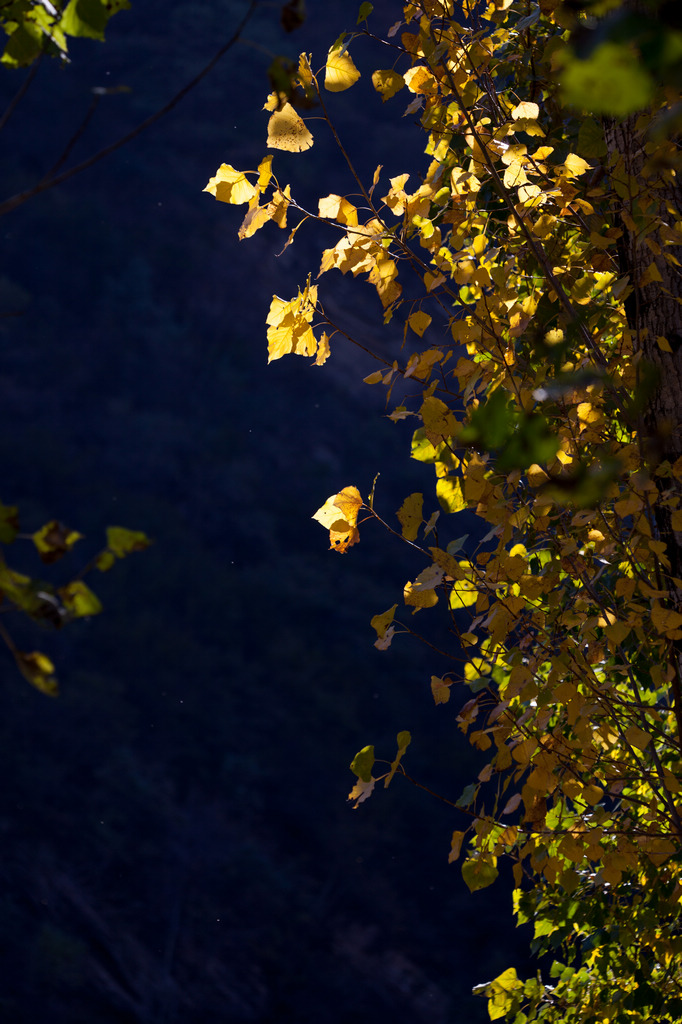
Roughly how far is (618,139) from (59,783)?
7190mm

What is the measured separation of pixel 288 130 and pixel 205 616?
24.5 feet

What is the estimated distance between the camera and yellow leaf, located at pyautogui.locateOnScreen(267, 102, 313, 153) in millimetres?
845

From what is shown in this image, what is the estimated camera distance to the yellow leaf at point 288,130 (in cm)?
85

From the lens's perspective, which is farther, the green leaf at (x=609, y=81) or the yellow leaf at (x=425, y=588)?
the yellow leaf at (x=425, y=588)

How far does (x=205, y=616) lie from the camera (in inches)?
319

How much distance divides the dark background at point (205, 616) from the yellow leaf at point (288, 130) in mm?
5089

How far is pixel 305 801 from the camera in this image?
716 centimetres

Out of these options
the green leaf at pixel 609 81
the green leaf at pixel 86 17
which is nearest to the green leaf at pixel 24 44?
the green leaf at pixel 86 17

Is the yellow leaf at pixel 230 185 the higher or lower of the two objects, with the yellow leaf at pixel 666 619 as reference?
higher

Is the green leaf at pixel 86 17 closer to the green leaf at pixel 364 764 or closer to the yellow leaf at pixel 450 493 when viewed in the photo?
the yellow leaf at pixel 450 493

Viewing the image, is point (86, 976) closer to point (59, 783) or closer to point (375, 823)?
point (59, 783)

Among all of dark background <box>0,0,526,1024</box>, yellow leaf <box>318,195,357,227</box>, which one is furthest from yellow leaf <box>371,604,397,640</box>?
dark background <box>0,0,526,1024</box>

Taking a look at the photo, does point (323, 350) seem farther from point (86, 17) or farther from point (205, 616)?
point (205, 616)

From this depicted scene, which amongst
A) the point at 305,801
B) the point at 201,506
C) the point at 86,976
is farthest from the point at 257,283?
the point at 86,976
